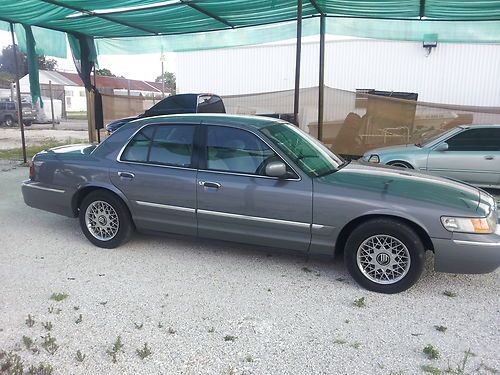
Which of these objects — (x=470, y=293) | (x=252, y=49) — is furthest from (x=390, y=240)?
(x=252, y=49)

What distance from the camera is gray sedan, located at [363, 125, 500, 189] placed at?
7.44m

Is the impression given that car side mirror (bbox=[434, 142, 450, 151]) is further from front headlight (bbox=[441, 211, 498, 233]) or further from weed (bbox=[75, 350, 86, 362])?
weed (bbox=[75, 350, 86, 362])

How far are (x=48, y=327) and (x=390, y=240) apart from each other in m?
2.85

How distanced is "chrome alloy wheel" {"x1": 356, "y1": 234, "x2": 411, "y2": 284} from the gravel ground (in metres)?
0.18

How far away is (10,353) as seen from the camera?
9.36 ft

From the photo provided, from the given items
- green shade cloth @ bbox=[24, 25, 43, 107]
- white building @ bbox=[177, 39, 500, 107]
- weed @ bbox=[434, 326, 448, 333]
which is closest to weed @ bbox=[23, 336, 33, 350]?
weed @ bbox=[434, 326, 448, 333]

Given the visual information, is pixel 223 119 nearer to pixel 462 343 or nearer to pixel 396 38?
pixel 462 343

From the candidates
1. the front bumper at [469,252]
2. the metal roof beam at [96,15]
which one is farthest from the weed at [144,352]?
the metal roof beam at [96,15]

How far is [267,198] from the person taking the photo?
4.01 metres

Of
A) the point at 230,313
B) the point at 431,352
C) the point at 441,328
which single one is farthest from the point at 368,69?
the point at 431,352

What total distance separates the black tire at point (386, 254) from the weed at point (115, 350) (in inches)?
81.0

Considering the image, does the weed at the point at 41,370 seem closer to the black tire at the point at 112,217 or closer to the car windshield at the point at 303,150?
the black tire at the point at 112,217

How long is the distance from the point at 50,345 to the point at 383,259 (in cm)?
274

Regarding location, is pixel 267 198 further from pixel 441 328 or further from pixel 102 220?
pixel 102 220
